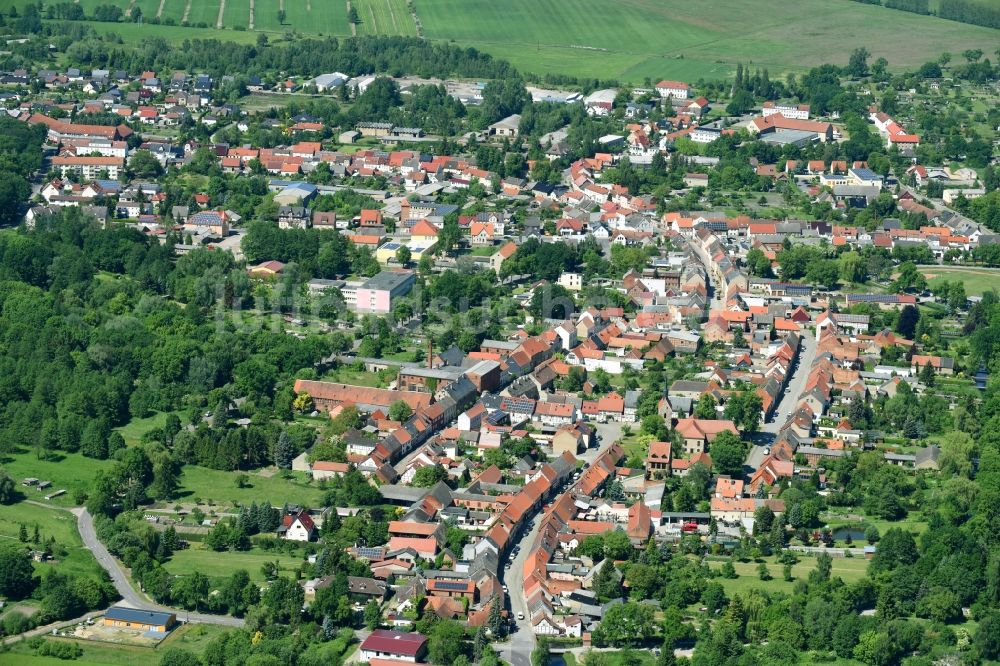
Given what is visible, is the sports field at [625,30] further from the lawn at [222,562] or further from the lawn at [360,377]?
the lawn at [222,562]

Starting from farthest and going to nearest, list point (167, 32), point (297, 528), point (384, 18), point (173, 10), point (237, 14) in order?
A: 1. point (384, 18)
2. point (237, 14)
3. point (173, 10)
4. point (167, 32)
5. point (297, 528)

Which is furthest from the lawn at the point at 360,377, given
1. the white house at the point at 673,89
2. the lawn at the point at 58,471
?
the white house at the point at 673,89

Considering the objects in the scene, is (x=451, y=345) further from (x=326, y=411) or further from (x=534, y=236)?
(x=534, y=236)

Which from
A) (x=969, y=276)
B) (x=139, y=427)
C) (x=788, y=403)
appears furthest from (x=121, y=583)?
(x=969, y=276)

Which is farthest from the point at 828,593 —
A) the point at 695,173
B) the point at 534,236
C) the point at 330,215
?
the point at 695,173

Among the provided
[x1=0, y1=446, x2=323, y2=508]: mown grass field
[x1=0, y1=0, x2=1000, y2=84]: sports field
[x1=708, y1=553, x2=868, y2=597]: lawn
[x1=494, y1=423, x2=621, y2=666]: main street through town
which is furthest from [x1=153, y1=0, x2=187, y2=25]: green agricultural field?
[x1=708, y1=553, x2=868, y2=597]: lawn

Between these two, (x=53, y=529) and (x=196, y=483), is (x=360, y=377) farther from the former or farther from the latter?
(x=53, y=529)

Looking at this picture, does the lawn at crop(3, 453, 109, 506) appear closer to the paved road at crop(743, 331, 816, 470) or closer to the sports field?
the paved road at crop(743, 331, 816, 470)
